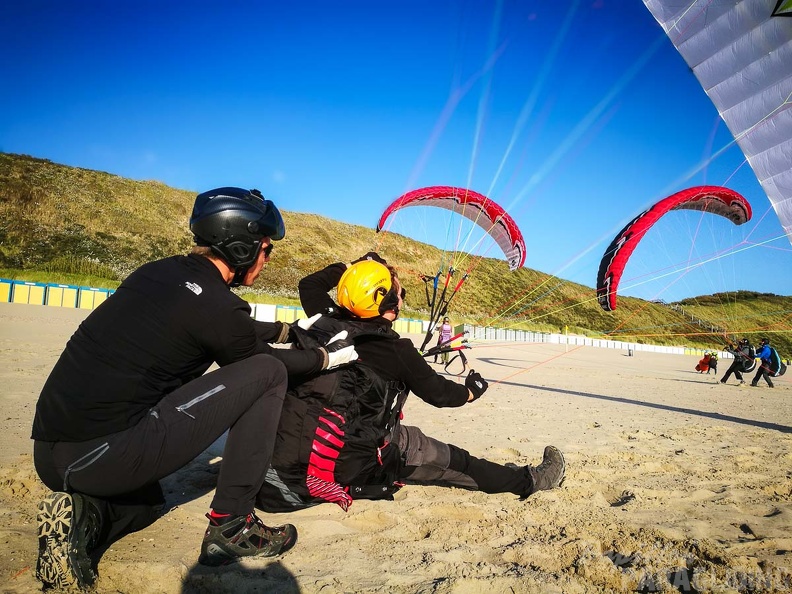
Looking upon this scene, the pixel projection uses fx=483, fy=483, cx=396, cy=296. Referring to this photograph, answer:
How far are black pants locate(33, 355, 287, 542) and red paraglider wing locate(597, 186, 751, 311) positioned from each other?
26.4 ft

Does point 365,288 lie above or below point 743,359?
above

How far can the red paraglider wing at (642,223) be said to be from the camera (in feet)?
29.7

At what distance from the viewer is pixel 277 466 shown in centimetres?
255

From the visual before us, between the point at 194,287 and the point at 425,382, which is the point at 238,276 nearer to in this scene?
the point at 194,287

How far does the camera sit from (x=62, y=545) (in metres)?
1.80

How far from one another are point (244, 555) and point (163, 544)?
1.50 feet

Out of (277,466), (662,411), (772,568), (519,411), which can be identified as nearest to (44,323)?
(519,411)

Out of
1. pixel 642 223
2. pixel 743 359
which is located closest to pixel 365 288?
pixel 642 223

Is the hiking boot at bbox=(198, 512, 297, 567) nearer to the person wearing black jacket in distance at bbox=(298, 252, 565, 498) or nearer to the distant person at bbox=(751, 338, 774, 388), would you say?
the person wearing black jacket in distance at bbox=(298, 252, 565, 498)

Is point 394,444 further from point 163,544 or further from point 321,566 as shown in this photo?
point 163,544

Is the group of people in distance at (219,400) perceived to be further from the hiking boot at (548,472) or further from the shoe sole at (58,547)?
the hiking boot at (548,472)

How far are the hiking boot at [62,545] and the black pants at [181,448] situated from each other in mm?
84

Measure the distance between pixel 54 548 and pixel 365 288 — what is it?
1.74 metres

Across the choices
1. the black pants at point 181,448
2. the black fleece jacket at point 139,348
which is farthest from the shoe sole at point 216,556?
the black fleece jacket at point 139,348
